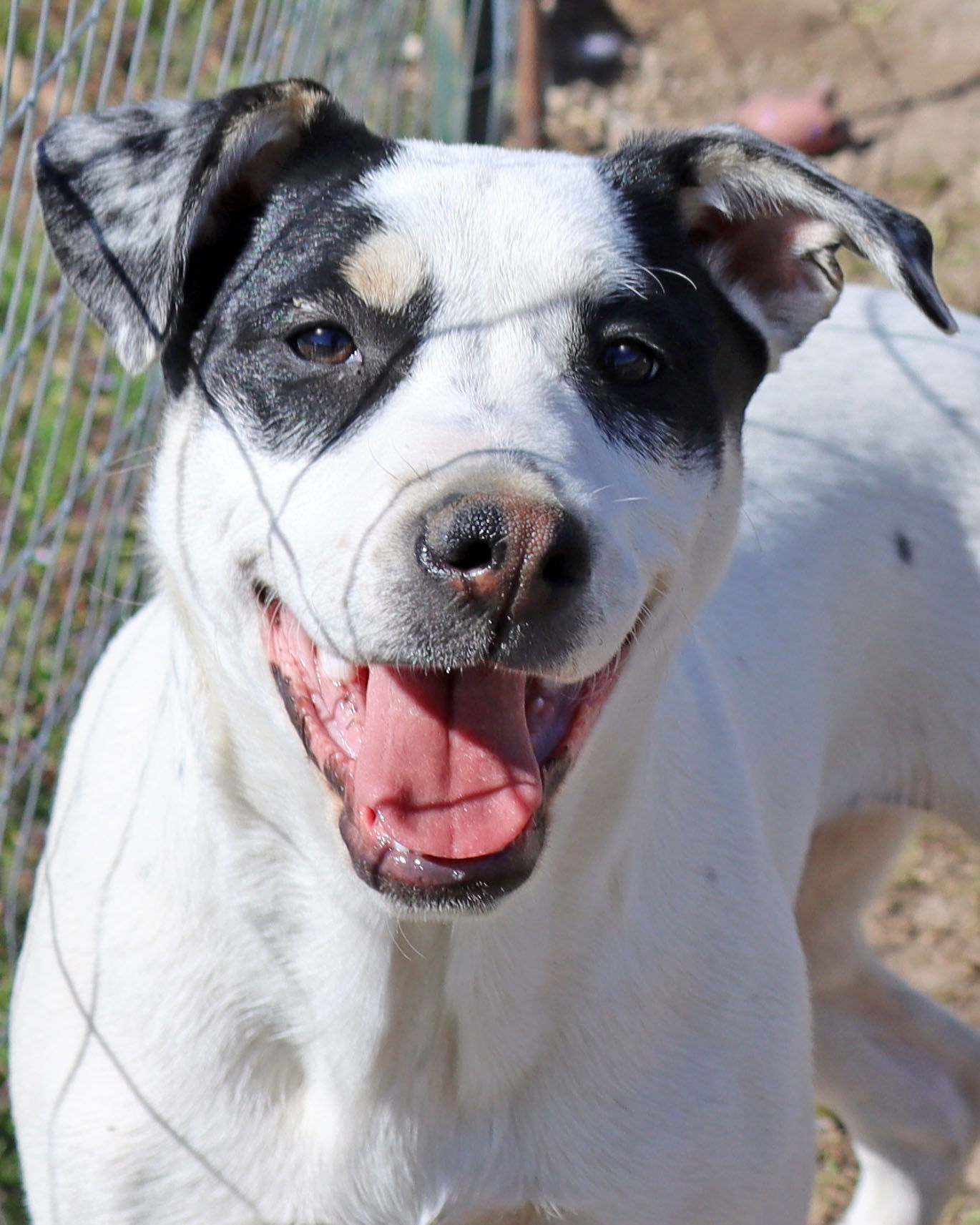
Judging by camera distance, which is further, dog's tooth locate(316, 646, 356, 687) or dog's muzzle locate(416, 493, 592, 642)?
dog's tooth locate(316, 646, 356, 687)

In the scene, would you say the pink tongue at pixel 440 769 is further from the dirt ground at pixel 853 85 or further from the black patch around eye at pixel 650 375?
the dirt ground at pixel 853 85

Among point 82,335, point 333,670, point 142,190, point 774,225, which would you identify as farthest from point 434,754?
point 82,335

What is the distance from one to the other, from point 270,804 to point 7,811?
4.90ft

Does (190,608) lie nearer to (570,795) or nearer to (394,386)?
(394,386)

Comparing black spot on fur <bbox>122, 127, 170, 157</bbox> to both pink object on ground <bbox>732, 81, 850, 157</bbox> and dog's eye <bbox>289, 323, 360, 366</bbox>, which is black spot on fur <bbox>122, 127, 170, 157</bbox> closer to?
dog's eye <bbox>289, 323, 360, 366</bbox>

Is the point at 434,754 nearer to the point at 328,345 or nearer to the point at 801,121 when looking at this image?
the point at 328,345

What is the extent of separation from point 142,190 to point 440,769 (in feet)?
3.05

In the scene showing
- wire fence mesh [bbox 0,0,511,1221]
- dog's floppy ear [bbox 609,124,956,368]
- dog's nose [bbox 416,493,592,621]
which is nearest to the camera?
dog's nose [bbox 416,493,592,621]

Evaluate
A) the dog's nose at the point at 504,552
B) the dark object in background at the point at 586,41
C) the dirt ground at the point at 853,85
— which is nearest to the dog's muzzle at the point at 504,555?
the dog's nose at the point at 504,552

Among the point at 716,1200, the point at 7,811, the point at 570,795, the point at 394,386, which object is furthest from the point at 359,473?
the point at 7,811

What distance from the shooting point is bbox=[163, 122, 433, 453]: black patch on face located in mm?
2240

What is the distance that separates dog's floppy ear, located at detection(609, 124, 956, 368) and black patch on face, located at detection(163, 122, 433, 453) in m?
0.47

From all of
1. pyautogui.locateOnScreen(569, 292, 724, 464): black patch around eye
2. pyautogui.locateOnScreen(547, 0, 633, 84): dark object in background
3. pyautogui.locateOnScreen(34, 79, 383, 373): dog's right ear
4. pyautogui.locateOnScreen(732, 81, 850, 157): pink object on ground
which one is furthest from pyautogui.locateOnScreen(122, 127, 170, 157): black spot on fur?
pyautogui.locateOnScreen(547, 0, 633, 84): dark object in background

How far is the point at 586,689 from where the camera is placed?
2246 mm
